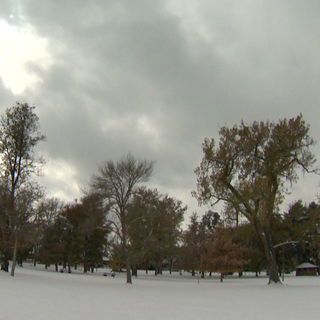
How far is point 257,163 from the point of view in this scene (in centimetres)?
3148

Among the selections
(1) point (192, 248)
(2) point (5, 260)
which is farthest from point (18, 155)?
(1) point (192, 248)

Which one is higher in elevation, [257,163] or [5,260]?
[257,163]

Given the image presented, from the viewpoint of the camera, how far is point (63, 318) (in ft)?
32.1

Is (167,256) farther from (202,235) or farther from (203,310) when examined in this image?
(203,310)

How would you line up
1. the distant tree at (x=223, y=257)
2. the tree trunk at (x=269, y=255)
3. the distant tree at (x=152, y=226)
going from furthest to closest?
1. the distant tree at (x=223, y=257)
2. the distant tree at (x=152, y=226)
3. the tree trunk at (x=269, y=255)

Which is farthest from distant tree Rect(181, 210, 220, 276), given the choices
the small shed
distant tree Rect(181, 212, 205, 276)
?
the small shed

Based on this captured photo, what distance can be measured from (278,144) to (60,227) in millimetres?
47812

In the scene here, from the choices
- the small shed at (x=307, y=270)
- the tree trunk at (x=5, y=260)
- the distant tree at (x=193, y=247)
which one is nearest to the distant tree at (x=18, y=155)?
the tree trunk at (x=5, y=260)

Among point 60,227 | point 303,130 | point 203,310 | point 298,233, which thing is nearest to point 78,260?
point 60,227

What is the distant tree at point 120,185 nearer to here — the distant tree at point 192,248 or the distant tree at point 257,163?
the distant tree at point 257,163

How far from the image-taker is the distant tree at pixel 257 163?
1190 inches

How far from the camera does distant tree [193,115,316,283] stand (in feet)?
99.1

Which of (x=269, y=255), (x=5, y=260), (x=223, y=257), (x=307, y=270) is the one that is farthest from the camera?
(x=307, y=270)

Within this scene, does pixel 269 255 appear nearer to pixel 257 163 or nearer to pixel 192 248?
pixel 257 163
